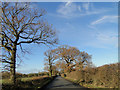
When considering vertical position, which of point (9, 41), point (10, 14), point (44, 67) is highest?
point (10, 14)

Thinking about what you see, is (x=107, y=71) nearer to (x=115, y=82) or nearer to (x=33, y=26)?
(x=115, y=82)

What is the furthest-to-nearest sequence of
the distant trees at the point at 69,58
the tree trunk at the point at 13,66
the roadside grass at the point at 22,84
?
the distant trees at the point at 69,58
the tree trunk at the point at 13,66
the roadside grass at the point at 22,84

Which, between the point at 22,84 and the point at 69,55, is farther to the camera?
the point at 69,55

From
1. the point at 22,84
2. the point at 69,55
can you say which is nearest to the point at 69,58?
the point at 69,55

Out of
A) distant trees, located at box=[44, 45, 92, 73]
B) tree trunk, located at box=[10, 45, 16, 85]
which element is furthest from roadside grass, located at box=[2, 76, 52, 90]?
distant trees, located at box=[44, 45, 92, 73]

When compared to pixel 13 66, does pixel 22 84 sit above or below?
below

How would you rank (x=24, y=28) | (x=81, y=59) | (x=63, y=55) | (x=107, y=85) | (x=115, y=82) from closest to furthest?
(x=115, y=82) < (x=107, y=85) < (x=24, y=28) < (x=81, y=59) < (x=63, y=55)

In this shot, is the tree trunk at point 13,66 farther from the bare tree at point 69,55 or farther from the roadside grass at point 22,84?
the bare tree at point 69,55

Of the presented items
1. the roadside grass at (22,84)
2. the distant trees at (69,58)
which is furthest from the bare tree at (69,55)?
the roadside grass at (22,84)

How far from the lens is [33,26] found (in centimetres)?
1158

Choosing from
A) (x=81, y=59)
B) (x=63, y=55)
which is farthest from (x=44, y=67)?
(x=81, y=59)

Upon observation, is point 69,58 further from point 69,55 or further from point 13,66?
point 13,66

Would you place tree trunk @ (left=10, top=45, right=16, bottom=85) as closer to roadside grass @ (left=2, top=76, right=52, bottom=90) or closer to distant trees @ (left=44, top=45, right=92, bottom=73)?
roadside grass @ (left=2, top=76, right=52, bottom=90)

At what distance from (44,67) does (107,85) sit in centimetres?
3061
